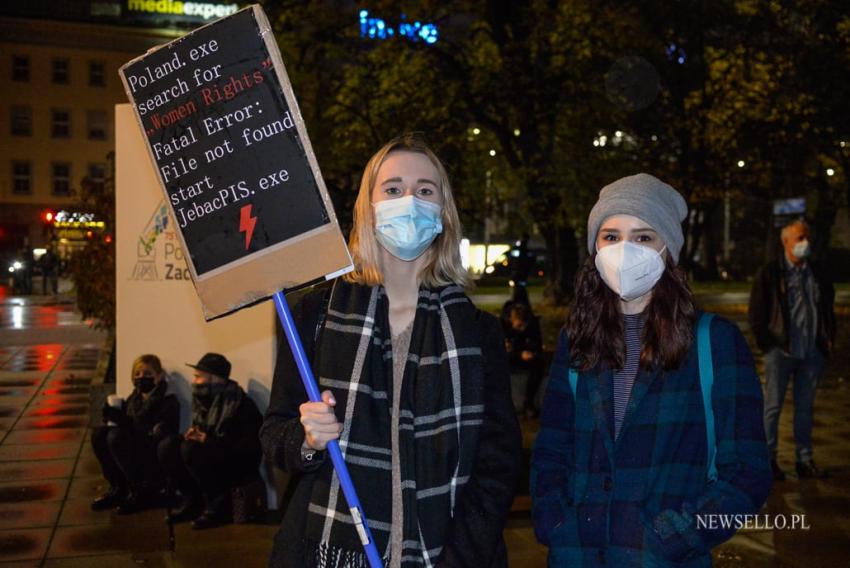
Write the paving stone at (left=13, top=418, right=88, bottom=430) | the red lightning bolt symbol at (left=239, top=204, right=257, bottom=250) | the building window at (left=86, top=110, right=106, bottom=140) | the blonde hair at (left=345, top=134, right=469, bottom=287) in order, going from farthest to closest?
the building window at (left=86, top=110, right=106, bottom=140) < the paving stone at (left=13, top=418, right=88, bottom=430) < the blonde hair at (left=345, top=134, right=469, bottom=287) < the red lightning bolt symbol at (left=239, top=204, right=257, bottom=250)

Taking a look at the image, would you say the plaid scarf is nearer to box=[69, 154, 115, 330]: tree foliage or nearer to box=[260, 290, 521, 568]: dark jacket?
box=[260, 290, 521, 568]: dark jacket

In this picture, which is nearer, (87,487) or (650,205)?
(650,205)

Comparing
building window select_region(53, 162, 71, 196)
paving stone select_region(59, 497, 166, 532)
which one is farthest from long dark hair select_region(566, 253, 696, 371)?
building window select_region(53, 162, 71, 196)

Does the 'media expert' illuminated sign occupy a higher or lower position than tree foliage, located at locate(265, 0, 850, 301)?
higher

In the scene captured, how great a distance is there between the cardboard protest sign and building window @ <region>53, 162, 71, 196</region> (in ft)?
202

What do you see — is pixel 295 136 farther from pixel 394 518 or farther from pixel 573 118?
pixel 573 118

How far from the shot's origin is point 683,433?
2801 millimetres

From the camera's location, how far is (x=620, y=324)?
3012 millimetres

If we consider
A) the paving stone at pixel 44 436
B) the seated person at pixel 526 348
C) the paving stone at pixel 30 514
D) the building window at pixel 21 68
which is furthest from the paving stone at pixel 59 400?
the building window at pixel 21 68

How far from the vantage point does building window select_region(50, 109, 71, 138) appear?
197 ft

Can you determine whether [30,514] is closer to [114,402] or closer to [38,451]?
[114,402]

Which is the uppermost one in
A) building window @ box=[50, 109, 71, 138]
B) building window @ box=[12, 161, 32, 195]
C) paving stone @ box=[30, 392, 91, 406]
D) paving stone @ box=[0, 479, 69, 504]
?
building window @ box=[50, 109, 71, 138]

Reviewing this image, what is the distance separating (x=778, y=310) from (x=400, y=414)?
6.16 m

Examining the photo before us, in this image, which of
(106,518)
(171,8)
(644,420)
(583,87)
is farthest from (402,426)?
(171,8)
